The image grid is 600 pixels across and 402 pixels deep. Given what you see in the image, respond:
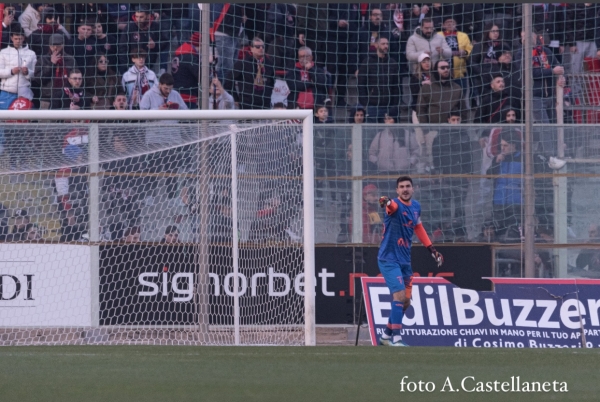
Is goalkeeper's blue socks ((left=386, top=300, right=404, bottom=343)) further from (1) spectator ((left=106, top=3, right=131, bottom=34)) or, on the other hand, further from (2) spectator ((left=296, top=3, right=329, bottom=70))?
(1) spectator ((left=106, top=3, right=131, bottom=34))

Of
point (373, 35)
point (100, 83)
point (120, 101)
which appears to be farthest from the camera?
point (373, 35)

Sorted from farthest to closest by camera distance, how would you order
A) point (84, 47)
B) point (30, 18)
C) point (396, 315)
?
point (30, 18), point (84, 47), point (396, 315)

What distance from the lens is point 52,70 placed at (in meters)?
12.2

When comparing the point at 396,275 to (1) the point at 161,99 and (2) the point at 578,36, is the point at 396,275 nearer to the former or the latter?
(1) the point at 161,99

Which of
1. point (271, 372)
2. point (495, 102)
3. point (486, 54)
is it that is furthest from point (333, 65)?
point (271, 372)

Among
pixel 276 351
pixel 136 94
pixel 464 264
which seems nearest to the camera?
pixel 276 351

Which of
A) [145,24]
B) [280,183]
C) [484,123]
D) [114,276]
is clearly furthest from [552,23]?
[114,276]

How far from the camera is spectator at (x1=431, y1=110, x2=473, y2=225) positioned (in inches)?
463

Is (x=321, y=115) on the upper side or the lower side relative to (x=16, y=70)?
lower

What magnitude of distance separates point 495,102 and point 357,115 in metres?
1.78

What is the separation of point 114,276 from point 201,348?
264 cm

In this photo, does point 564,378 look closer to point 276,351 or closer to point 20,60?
point 276,351

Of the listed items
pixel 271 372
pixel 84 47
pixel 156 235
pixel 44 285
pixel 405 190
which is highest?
pixel 84 47

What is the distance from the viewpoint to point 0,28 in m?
12.1
